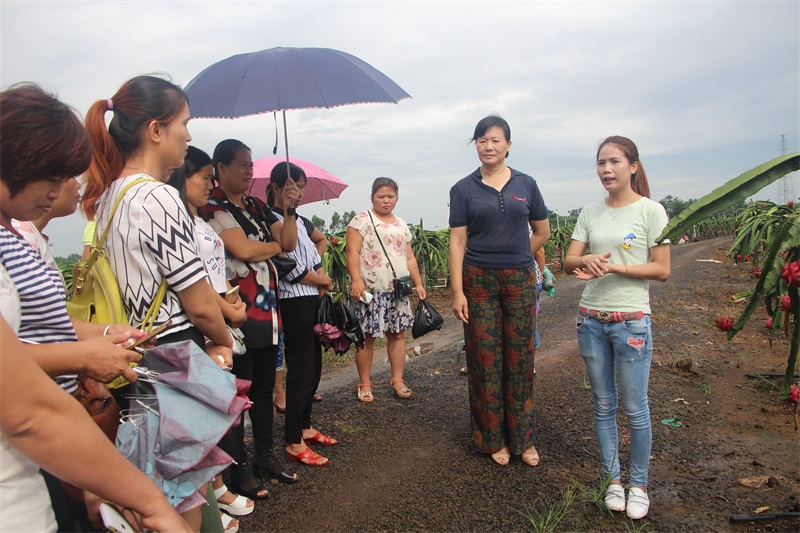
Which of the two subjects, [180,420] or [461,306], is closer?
[180,420]

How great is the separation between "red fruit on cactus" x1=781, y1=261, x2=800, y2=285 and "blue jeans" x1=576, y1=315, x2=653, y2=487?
0.69 metres

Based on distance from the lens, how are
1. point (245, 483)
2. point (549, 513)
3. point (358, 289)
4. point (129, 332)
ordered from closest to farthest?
point (129, 332) → point (549, 513) → point (245, 483) → point (358, 289)

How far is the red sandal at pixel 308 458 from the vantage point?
3422mm

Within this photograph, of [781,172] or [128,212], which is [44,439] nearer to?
[128,212]

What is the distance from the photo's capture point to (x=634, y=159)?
2.89 meters

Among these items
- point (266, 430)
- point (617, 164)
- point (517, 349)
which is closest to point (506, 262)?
point (517, 349)

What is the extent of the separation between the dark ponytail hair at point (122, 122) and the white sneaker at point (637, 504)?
275 cm

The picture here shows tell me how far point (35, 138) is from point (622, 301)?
257 centimetres

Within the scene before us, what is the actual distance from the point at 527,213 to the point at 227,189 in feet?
5.98

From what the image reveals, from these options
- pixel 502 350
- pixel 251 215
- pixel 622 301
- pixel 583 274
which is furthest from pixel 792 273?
pixel 251 215

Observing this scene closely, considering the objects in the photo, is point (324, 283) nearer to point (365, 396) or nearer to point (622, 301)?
point (365, 396)

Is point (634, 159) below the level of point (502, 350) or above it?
above

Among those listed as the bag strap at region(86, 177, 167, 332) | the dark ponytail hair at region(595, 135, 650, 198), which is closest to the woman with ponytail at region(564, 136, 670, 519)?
the dark ponytail hair at region(595, 135, 650, 198)

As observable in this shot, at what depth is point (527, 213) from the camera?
3414 millimetres
